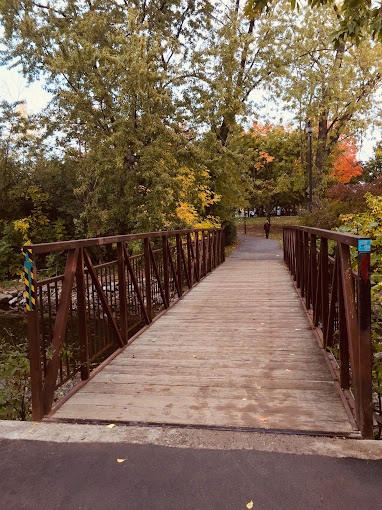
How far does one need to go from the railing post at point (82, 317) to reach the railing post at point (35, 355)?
61 cm

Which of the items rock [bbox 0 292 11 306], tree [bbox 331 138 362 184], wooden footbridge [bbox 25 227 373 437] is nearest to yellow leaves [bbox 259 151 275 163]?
tree [bbox 331 138 362 184]

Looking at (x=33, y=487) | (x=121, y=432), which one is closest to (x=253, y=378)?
(x=121, y=432)

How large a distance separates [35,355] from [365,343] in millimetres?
2156

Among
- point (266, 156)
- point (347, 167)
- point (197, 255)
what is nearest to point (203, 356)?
point (197, 255)

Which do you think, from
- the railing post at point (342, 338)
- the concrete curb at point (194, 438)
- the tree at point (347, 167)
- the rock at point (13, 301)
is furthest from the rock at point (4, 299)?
the tree at point (347, 167)

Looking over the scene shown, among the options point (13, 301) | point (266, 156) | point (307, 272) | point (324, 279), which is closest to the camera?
point (324, 279)

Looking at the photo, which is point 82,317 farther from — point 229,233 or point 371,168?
point 371,168

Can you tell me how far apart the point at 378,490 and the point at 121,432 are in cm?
146

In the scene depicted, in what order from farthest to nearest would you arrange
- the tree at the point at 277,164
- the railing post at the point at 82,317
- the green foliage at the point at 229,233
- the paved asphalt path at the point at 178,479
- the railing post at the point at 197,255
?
the tree at the point at 277,164, the green foliage at the point at 229,233, the railing post at the point at 197,255, the railing post at the point at 82,317, the paved asphalt path at the point at 178,479

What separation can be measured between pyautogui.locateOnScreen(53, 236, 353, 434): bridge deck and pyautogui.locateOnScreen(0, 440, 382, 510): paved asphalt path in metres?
0.44

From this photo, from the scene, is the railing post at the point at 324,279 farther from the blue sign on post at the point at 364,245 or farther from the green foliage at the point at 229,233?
the green foliage at the point at 229,233

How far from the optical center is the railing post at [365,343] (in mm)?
2430

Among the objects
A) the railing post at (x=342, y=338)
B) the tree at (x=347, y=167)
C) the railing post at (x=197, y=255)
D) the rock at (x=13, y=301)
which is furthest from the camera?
the tree at (x=347, y=167)

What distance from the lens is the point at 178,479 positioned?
2.04 meters
